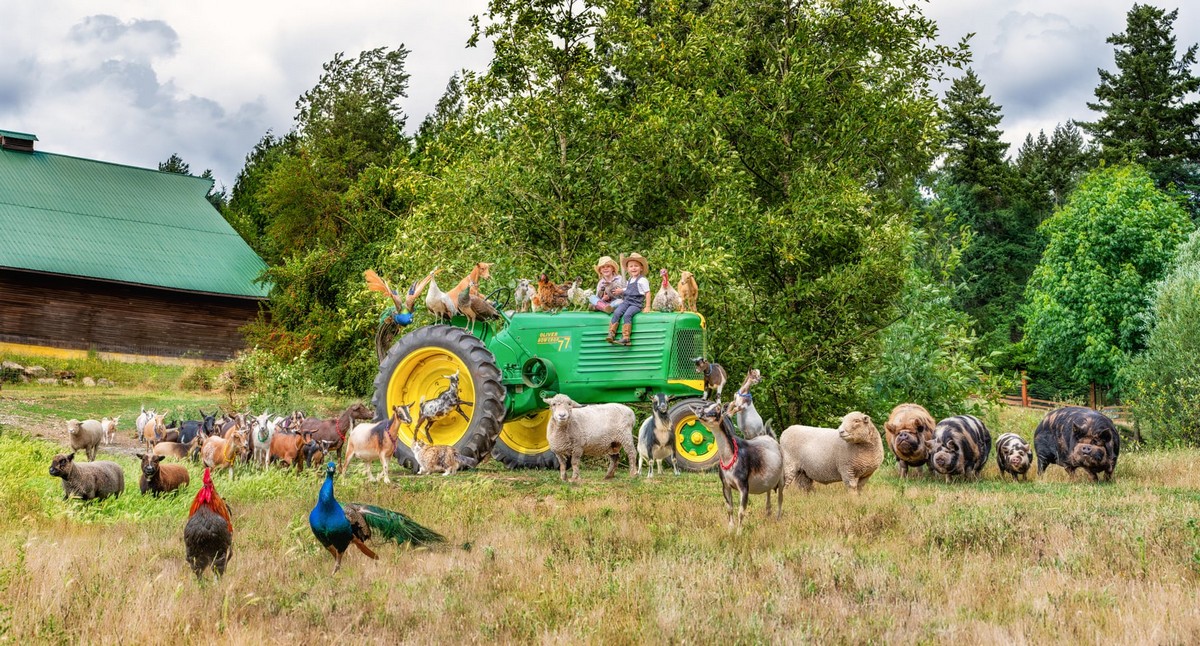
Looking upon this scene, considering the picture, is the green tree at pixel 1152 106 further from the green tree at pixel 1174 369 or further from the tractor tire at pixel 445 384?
the tractor tire at pixel 445 384

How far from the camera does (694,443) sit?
1548cm

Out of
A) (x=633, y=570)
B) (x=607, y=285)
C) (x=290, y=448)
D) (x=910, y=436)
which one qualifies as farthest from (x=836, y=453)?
(x=290, y=448)

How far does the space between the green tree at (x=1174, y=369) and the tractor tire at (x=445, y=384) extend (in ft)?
54.4

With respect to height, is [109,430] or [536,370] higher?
[536,370]

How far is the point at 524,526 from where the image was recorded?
9906 mm

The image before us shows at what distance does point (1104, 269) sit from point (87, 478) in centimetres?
4200

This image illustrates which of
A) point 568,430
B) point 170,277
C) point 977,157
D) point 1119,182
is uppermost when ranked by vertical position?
point 977,157

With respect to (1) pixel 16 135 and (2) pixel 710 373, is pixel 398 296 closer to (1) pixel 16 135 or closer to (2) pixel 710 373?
(2) pixel 710 373

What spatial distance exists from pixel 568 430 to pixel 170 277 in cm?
2738

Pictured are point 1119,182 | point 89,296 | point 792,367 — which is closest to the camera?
point 792,367

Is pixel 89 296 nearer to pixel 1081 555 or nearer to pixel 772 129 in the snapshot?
pixel 772 129

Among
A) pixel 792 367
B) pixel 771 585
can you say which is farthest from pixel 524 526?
pixel 792 367

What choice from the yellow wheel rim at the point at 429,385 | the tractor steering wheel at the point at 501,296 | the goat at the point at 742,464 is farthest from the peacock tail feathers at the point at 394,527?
the tractor steering wheel at the point at 501,296

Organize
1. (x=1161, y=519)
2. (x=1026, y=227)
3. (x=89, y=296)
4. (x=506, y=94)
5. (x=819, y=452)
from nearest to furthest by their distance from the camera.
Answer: (x=1161, y=519) < (x=819, y=452) < (x=506, y=94) < (x=89, y=296) < (x=1026, y=227)
